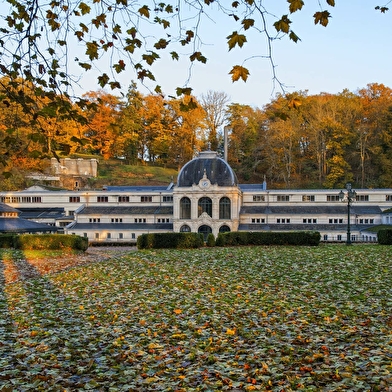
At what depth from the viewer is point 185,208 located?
56.9 metres

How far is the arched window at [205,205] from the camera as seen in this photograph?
56.7 metres

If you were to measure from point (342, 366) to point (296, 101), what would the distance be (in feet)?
12.6

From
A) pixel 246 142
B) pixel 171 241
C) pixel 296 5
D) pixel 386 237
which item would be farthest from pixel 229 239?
pixel 246 142

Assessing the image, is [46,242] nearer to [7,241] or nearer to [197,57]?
[7,241]

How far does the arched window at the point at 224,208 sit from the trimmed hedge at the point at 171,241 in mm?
25380

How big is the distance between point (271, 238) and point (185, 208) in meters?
26.9

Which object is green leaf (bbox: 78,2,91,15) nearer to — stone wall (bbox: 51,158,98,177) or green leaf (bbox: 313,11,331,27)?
green leaf (bbox: 313,11,331,27)

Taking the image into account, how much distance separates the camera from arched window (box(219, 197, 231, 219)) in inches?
2207

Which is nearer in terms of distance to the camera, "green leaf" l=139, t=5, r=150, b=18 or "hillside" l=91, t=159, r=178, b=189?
"green leaf" l=139, t=5, r=150, b=18

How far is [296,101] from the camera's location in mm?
5473

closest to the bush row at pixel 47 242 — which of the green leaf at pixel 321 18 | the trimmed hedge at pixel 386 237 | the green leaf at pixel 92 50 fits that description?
the trimmed hedge at pixel 386 237

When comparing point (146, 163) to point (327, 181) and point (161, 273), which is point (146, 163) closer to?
point (327, 181)

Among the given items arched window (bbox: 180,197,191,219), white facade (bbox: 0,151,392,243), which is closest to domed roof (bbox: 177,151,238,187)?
white facade (bbox: 0,151,392,243)

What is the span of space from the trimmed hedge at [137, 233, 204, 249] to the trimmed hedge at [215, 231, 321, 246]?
2.17 m
